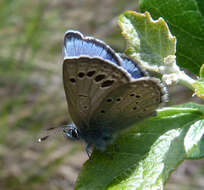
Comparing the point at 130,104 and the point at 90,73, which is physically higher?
the point at 90,73

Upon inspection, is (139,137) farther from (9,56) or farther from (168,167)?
(9,56)

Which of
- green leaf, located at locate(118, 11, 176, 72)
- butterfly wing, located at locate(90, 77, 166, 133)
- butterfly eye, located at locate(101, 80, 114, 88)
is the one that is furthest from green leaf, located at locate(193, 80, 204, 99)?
butterfly eye, located at locate(101, 80, 114, 88)

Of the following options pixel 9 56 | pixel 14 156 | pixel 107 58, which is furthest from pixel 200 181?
pixel 107 58

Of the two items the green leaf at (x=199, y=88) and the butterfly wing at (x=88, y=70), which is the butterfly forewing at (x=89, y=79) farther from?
the green leaf at (x=199, y=88)

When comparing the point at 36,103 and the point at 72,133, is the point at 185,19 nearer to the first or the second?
the point at 72,133

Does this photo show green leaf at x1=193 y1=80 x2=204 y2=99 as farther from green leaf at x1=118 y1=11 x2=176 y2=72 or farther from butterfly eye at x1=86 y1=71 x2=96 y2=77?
butterfly eye at x1=86 y1=71 x2=96 y2=77

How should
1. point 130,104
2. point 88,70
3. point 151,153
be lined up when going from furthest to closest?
point 130,104 < point 88,70 < point 151,153

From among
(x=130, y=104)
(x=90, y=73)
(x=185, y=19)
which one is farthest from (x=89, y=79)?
(x=185, y=19)
